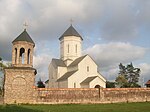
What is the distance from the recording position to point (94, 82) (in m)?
34.1

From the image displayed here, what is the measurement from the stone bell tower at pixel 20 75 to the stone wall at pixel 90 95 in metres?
1.22

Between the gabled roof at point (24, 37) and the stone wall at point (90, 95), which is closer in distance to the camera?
the stone wall at point (90, 95)

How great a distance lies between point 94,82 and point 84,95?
10735mm

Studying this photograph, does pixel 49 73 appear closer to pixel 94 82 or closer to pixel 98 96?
pixel 94 82

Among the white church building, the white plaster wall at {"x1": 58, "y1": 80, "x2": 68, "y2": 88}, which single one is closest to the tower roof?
the white church building

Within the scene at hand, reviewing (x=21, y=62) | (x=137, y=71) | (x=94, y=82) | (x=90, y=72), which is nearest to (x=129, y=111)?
(x=21, y=62)

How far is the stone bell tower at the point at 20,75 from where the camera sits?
22.4 m

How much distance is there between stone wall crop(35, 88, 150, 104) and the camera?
893 inches

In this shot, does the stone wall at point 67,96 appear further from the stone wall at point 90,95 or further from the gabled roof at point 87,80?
the gabled roof at point 87,80

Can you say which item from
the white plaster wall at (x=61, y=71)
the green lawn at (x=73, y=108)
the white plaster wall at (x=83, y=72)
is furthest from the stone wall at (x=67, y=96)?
the white plaster wall at (x=61, y=71)

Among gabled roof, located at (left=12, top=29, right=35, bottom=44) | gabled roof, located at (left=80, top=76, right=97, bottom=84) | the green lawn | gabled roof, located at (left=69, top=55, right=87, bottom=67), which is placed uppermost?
gabled roof, located at (left=12, top=29, right=35, bottom=44)

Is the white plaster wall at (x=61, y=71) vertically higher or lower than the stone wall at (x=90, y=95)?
higher

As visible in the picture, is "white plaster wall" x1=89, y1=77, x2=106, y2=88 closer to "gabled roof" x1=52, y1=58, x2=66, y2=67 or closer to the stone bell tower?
"gabled roof" x1=52, y1=58, x2=66, y2=67

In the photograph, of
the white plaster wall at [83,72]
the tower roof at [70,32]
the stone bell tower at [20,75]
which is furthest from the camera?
the tower roof at [70,32]
